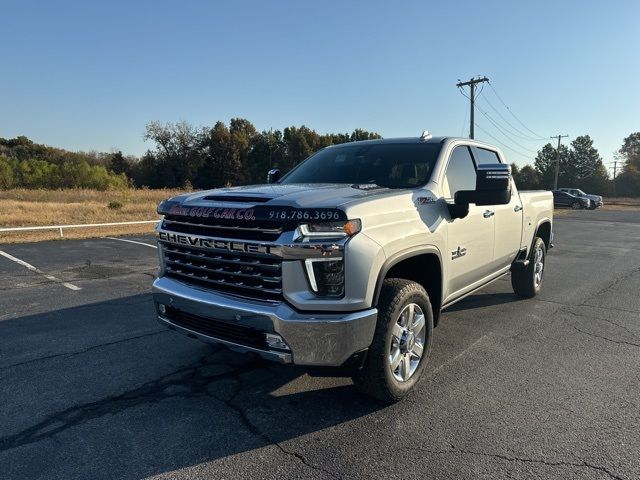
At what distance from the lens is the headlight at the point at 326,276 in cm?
281

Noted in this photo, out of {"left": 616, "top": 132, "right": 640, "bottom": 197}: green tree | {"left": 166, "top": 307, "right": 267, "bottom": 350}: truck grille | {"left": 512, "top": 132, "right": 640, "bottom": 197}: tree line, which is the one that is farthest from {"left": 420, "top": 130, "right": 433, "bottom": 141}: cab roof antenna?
{"left": 616, "top": 132, "right": 640, "bottom": 197}: green tree

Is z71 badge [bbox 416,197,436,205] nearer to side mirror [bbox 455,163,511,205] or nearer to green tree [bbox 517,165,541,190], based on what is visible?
side mirror [bbox 455,163,511,205]

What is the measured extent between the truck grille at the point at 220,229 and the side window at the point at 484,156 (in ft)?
9.73

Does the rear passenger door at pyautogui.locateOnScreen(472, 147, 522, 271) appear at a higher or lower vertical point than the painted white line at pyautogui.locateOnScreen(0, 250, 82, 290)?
higher

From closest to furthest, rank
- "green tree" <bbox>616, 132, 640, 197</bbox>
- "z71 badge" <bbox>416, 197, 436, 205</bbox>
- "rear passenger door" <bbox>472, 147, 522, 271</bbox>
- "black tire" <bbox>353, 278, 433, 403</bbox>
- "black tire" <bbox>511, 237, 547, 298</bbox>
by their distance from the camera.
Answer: "black tire" <bbox>353, 278, 433, 403</bbox>
"z71 badge" <bbox>416, 197, 436, 205</bbox>
"rear passenger door" <bbox>472, 147, 522, 271</bbox>
"black tire" <bbox>511, 237, 547, 298</bbox>
"green tree" <bbox>616, 132, 640, 197</bbox>

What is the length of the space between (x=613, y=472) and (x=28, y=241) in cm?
1463

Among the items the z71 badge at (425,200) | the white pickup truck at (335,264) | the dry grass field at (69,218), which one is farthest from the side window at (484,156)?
the dry grass field at (69,218)

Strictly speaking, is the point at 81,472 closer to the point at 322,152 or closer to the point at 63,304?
the point at 322,152

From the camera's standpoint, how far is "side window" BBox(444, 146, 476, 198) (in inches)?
167

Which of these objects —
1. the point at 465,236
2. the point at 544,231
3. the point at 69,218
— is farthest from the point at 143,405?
the point at 69,218

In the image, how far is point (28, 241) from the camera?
13.3 metres

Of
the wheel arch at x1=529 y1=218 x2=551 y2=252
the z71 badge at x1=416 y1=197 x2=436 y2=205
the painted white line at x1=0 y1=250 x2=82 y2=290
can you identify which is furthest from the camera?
the painted white line at x1=0 y1=250 x2=82 y2=290

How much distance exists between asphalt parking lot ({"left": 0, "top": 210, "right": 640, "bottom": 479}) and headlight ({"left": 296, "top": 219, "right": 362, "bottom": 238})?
1.27 metres

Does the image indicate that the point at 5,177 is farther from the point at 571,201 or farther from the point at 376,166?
the point at 571,201
